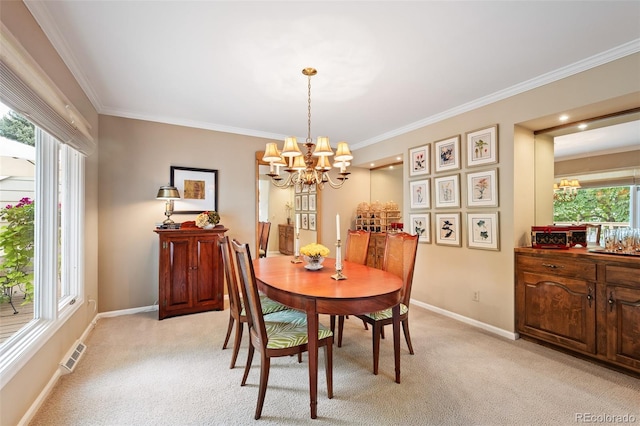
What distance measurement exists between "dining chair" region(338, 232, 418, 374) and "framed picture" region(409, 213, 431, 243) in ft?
3.75

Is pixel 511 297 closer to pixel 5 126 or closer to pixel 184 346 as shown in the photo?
pixel 184 346

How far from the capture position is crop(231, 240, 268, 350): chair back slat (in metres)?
1.76

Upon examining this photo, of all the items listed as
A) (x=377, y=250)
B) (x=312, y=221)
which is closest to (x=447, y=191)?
(x=377, y=250)

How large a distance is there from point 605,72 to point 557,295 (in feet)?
6.25

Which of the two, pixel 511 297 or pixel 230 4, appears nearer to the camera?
pixel 230 4

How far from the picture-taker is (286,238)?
8031 millimetres

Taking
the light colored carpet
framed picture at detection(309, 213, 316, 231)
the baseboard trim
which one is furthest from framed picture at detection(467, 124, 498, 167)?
framed picture at detection(309, 213, 316, 231)

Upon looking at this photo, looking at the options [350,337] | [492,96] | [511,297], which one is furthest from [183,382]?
[492,96]

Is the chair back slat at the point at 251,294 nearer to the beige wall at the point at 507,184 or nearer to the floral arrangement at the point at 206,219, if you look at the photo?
the floral arrangement at the point at 206,219

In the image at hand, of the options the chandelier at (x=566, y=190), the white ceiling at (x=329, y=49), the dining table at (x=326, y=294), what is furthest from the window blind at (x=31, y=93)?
the chandelier at (x=566, y=190)

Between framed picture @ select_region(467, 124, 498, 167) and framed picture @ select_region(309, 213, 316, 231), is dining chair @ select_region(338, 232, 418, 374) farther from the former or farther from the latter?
framed picture @ select_region(309, 213, 316, 231)

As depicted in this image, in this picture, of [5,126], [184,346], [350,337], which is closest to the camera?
[5,126]

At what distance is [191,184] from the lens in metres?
4.02

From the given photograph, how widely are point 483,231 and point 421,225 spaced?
2.80 ft
